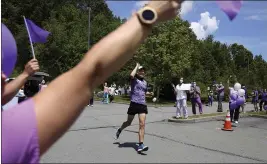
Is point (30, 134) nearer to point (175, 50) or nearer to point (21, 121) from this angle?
point (21, 121)

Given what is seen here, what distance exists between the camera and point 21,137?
1.29 meters

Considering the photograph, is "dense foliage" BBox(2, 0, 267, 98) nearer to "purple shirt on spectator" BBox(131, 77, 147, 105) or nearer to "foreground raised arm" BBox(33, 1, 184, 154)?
"purple shirt on spectator" BBox(131, 77, 147, 105)

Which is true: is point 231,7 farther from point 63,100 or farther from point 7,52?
Result: point 7,52

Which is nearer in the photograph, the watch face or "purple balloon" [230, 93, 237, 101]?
the watch face

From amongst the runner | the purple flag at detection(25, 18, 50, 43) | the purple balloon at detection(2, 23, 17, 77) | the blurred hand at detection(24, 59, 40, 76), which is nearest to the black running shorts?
the runner

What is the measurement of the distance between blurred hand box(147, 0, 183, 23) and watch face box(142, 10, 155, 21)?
0.09ft

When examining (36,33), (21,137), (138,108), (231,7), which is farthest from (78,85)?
(138,108)

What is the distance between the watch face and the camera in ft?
4.47

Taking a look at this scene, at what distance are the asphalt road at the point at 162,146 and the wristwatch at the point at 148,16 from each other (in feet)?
18.5

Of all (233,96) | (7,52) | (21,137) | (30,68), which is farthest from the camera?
(233,96)

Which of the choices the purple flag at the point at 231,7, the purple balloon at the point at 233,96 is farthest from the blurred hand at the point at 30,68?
the purple balloon at the point at 233,96

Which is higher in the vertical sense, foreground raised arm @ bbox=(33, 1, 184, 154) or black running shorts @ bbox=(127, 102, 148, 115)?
foreground raised arm @ bbox=(33, 1, 184, 154)

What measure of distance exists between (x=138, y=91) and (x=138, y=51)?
18.2 meters

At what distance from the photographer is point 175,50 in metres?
30.8
